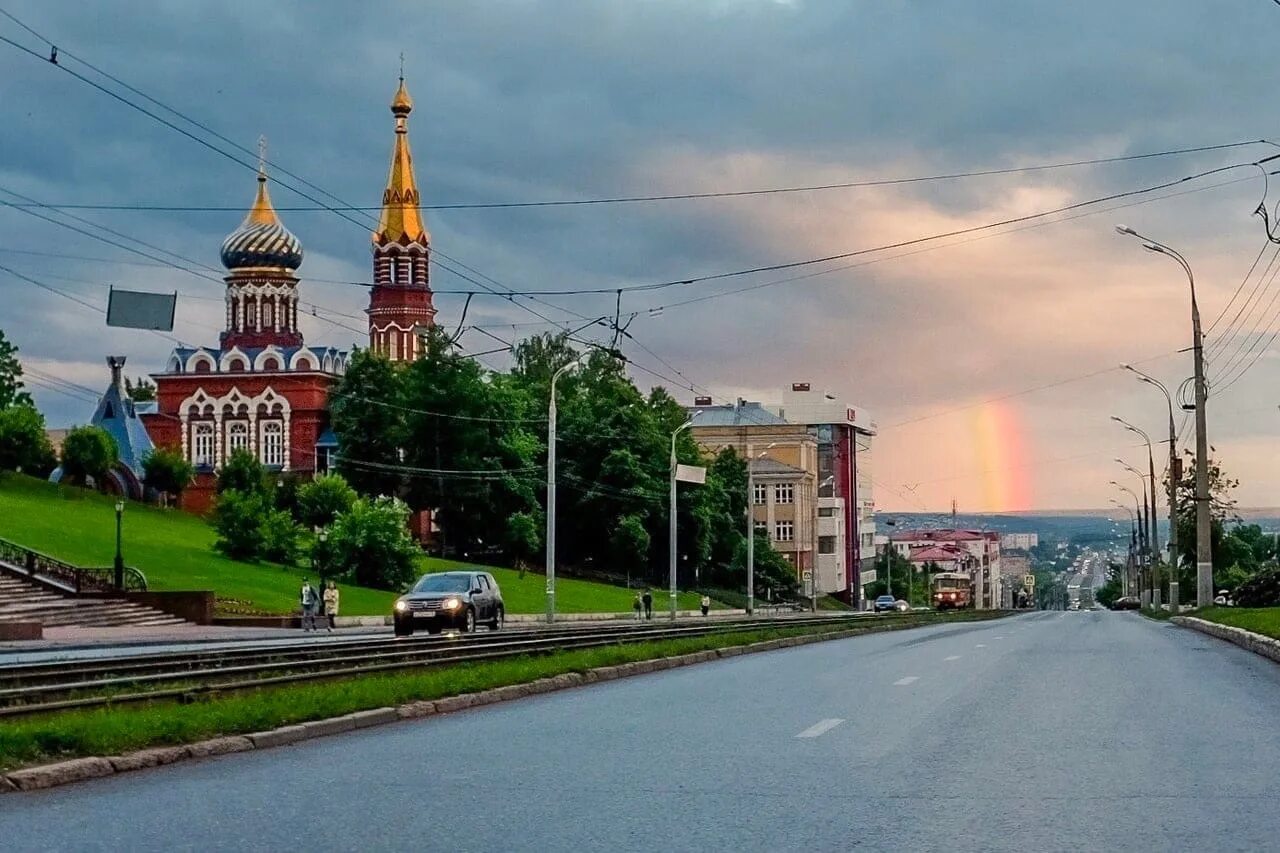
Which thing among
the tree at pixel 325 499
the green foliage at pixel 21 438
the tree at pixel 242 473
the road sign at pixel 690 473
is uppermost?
the green foliage at pixel 21 438

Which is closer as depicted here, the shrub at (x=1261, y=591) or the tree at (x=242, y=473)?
the shrub at (x=1261, y=591)

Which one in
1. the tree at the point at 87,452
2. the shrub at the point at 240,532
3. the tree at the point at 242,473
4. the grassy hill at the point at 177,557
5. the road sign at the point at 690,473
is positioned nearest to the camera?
the road sign at the point at 690,473

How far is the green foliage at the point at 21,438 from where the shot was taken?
9688 centimetres

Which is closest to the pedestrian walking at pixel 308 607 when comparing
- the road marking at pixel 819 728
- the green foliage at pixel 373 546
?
the green foliage at pixel 373 546

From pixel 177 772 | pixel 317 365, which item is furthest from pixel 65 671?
pixel 317 365

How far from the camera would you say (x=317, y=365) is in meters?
125

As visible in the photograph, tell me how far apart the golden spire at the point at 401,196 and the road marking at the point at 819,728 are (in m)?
117

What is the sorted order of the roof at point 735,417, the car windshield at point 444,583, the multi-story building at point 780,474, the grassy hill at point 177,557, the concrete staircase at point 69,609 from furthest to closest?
1. the roof at point 735,417
2. the multi-story building at point 780,474
3. the grassy hill at point 177,557
4. the concrete staircase at point 69,609
5. the car windshield at point 444,583

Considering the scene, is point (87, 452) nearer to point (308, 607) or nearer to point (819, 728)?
point (308, 607)

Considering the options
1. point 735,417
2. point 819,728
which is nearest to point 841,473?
point 735,417

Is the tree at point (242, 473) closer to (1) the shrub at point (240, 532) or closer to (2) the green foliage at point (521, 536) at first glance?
(2) the green foliage at point (521, 536)

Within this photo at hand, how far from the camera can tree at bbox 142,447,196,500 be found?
108m

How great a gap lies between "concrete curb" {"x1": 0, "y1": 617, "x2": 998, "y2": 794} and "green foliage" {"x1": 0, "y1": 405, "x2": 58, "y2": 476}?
7638 cm

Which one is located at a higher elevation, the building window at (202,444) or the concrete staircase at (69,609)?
the building window at (202,444)
